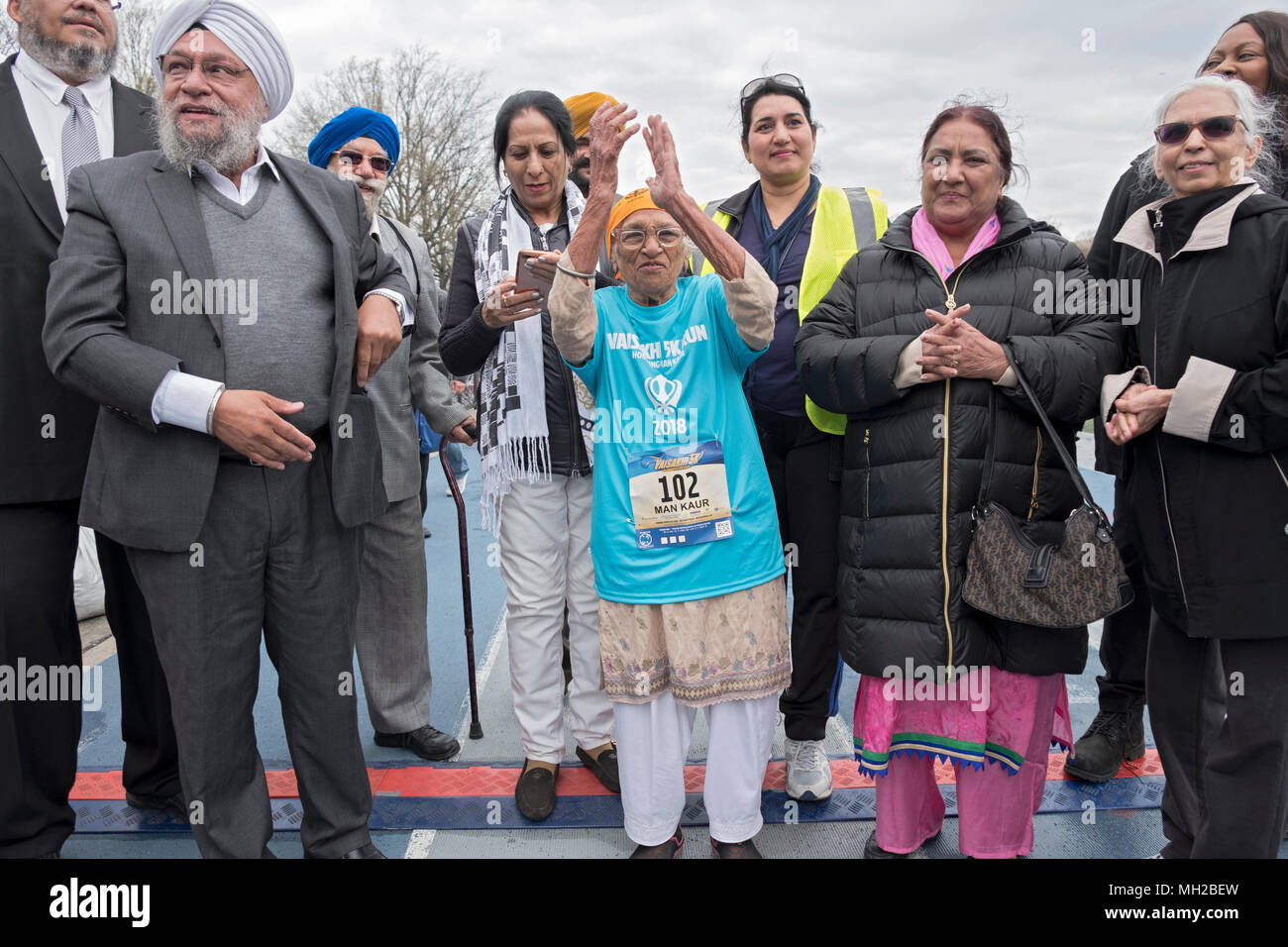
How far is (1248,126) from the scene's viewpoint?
2377 mm

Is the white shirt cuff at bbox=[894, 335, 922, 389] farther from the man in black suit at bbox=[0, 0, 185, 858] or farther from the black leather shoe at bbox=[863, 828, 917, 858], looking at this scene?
the man in black suit at bbox=[0, 0, 185, 858]

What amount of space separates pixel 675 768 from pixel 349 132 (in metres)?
2.80

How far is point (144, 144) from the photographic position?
9.59 ft

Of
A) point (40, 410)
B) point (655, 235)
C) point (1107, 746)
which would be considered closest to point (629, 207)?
point (655, 235)

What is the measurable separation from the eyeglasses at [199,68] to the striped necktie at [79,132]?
55 cm

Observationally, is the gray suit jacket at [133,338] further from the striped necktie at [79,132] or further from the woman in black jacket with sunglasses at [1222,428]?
the woman in black jacket with sunglasses at [1222,428]

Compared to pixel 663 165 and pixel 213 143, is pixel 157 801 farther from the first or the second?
pixel 663 165

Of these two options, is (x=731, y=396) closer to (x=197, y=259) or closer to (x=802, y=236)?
(x=802, y=236)

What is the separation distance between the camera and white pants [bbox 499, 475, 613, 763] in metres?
3.24

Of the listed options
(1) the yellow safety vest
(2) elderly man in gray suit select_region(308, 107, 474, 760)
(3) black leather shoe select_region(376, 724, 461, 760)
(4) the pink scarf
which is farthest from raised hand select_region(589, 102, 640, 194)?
(3) black leather shoe select_region(376, 724, 461, 760)

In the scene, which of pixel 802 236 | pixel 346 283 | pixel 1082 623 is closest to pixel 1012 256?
pixel 802 236

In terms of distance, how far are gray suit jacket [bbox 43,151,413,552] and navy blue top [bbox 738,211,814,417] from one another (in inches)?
68.6

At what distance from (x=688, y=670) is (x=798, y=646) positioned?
2.40 feet

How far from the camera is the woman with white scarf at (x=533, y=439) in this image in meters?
3.18
